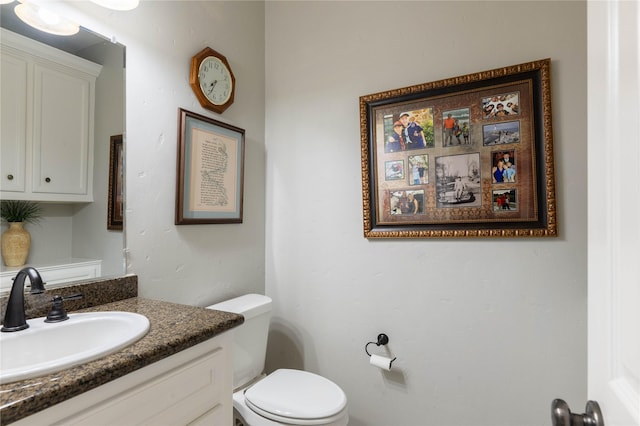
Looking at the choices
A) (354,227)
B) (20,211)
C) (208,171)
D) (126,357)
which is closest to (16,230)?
(20,211)

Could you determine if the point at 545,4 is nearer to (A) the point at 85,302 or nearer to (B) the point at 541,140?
(B) the point at 541,140

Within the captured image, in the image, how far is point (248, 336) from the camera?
60.9 inches

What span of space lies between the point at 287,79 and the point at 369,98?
58cm

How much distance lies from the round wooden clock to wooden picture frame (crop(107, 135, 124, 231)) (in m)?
0.47

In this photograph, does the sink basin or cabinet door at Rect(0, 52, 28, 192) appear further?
cabinet door at Rect(0, 52, 28, 192)

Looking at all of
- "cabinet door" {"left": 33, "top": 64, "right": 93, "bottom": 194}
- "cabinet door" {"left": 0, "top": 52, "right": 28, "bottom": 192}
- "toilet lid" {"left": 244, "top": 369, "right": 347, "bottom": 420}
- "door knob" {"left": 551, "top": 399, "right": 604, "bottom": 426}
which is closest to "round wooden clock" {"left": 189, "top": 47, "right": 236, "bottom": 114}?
"cabinet door" {"left": 33, "top": 64, "right": 93, "bottom": 194}

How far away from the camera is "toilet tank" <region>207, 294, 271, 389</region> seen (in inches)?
59.1

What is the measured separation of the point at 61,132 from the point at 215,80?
76 cm

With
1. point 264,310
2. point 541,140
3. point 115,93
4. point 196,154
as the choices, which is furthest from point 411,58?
point 264,310

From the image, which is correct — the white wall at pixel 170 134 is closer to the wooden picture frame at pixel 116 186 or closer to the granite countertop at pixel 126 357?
the wooden picture frame at pixel 116 186

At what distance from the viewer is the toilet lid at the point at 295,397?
127cm

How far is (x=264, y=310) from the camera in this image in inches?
64.1

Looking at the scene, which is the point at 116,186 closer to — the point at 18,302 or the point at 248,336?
the point at 18,302

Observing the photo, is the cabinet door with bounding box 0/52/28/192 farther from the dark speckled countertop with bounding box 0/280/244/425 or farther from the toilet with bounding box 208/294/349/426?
the toilet with bounding box 208/294/349/426
